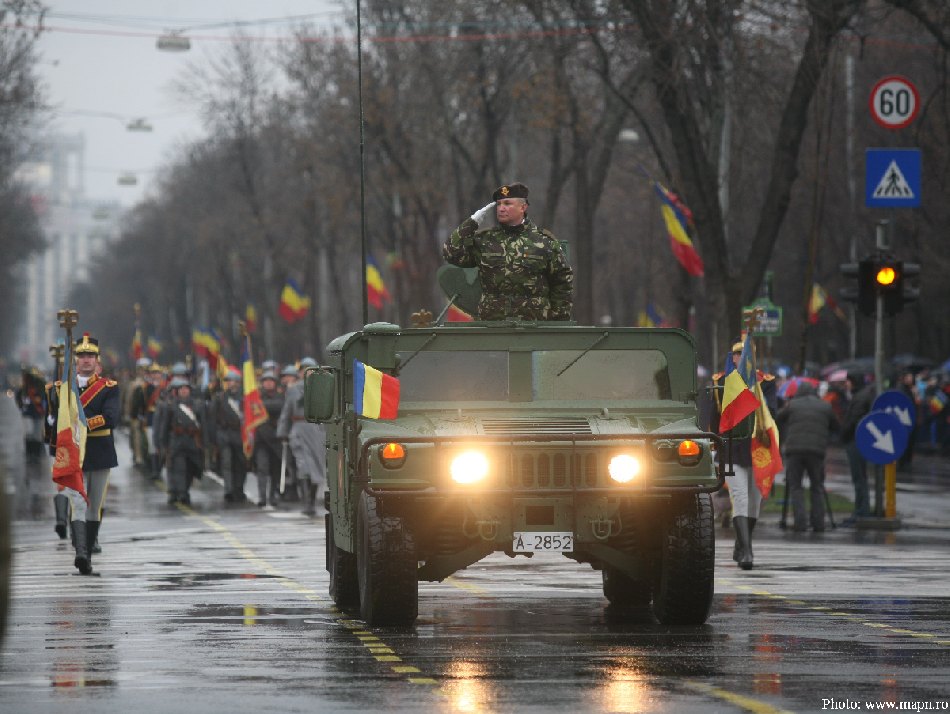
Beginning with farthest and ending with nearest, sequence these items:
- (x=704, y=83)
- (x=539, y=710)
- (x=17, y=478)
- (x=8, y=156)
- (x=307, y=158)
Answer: (x=8, y=156) → (x=307, y=158) → (x=17, y=478) → (x=704, y=83) → (x=539, y=710)

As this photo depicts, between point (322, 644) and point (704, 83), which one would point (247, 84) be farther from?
point (322, 644)

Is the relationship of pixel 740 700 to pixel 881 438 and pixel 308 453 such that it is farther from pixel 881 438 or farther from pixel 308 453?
pixel 308 453

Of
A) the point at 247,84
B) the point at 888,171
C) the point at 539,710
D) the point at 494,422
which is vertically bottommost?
the point at 539,710

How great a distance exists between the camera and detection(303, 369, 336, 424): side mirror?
1194cm

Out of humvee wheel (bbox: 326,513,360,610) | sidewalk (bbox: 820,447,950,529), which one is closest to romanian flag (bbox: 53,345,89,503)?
humvee wheel (bbox: 326,513,360,610)

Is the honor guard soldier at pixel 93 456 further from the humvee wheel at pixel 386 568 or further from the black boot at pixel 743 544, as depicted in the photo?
the black boot at pixel 743 544

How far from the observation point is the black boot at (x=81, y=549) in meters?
15.5

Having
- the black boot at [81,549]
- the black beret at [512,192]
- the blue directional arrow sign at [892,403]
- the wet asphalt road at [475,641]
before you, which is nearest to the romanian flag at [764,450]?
the wet asphalt road at [475,641]

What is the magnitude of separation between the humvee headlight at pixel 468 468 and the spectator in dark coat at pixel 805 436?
10763 millimetres

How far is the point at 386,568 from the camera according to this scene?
430 inches

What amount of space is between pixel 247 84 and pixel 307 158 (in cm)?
1298

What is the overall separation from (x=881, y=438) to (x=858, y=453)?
6.43 feet

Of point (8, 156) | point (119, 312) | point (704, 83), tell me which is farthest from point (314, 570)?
point (119, 312)

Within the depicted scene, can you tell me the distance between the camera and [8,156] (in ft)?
202
